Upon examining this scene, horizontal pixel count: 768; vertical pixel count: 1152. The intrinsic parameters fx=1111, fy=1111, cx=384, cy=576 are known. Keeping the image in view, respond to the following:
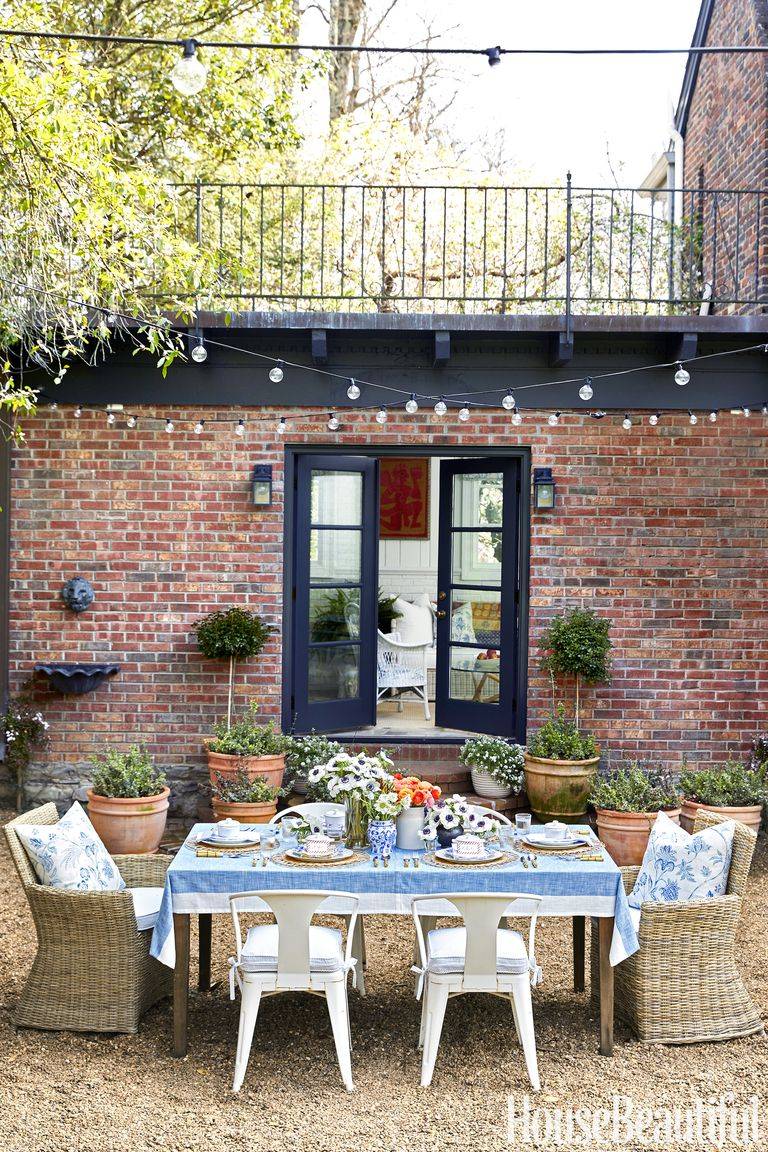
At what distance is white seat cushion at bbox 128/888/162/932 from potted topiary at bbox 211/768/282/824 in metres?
2.08

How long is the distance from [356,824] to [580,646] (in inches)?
120

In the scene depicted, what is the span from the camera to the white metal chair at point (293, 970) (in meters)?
3.83

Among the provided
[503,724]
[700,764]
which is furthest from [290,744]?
[700,764]

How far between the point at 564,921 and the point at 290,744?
214 cm

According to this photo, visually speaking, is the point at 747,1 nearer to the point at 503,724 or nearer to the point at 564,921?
the point at 503,724

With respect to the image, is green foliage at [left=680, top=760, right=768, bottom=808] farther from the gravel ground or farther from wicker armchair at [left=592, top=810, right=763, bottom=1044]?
wicker armchair at [left=592, top=810, right=763, bottom=1044]

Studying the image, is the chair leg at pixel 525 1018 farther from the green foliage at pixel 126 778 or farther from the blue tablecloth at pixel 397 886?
the green foliage at pixel 126 778

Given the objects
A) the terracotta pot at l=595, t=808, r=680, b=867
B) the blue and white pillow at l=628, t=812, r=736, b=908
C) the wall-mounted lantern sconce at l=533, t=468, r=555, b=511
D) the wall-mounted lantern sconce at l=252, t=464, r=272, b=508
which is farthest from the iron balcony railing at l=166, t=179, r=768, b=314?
the blue and white pillow at l=628, t=812, r=736, b=908

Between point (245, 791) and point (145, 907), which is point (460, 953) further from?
point (245, 791)

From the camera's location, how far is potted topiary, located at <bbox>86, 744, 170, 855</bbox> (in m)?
6.52

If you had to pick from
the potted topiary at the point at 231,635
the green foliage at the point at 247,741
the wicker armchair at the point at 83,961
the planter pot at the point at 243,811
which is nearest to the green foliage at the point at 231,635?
the potted topiary at the point at 231,635

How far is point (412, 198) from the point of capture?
1209 centimetres

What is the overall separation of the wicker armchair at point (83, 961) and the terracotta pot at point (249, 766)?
8.38 ft

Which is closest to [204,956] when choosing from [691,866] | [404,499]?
[691,866]
